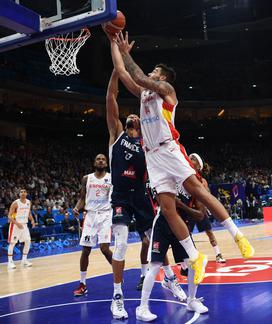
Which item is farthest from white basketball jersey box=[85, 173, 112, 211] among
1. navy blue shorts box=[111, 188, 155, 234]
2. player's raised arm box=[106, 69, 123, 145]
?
player's raised arm box=[106, 69, 123, 145]

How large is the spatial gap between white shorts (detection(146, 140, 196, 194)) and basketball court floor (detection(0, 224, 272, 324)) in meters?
1.27

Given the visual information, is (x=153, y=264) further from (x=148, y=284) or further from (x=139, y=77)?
(x=139, y=77)

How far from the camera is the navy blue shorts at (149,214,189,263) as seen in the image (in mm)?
4719

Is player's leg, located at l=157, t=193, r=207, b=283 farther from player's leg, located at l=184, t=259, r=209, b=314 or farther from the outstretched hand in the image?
the outstretched hand

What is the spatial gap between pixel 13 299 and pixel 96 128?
78.3 feet

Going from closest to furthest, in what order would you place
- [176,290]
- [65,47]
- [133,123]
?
[176,290] → [133,123] → [65,47]

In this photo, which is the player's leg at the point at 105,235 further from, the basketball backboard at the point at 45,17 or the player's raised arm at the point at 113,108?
the basketball backboard at the point at 45,17

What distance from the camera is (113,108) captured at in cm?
532

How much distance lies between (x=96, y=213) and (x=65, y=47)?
235cm

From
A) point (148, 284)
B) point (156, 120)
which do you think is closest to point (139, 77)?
point (156, 120)

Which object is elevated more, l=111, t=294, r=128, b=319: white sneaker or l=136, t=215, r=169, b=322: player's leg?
l=136, t=215, r=169, b=322: player's leg

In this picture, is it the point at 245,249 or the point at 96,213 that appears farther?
the point at 96,213

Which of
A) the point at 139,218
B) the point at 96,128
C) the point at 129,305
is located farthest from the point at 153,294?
the point at 96,128

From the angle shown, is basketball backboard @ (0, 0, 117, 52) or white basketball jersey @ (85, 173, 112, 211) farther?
white basketball jersey @ (85, 173, 112, 211)
